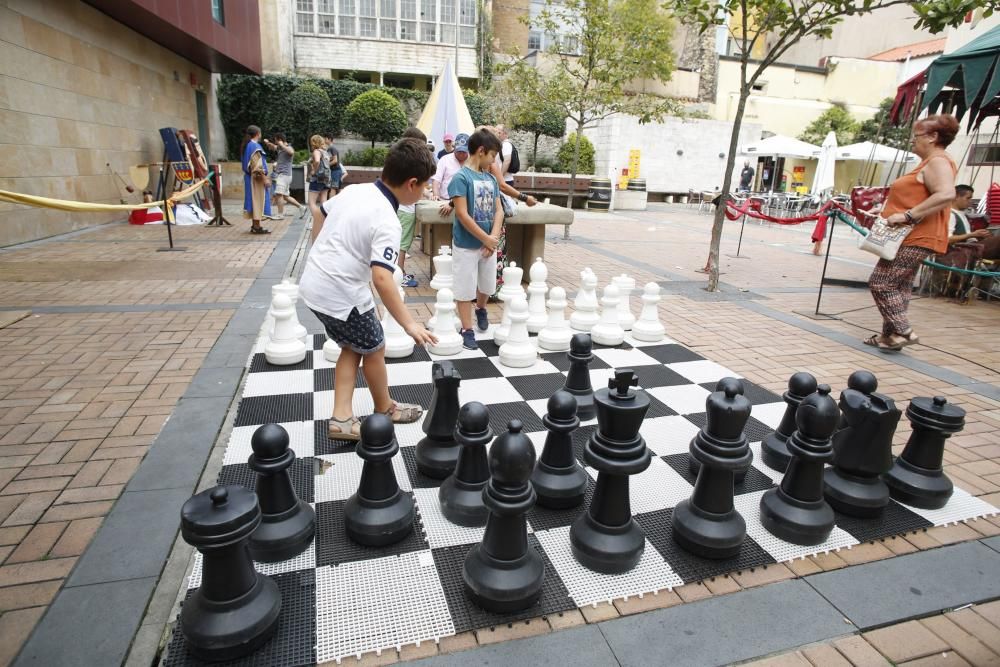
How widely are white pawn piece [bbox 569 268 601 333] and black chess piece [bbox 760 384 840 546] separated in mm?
2244

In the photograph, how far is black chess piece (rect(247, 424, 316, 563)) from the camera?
1833mm

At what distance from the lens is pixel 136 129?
11.5 m

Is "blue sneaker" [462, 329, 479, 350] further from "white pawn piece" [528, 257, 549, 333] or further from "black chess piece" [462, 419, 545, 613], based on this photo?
"black chess piece" [462, 419, 545, 613]

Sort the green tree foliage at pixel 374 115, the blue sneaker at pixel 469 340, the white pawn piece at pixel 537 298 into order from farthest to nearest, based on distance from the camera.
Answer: the green tree foliage at pixel 374 115 < the white pawn piece at pixel 537 298 < the blue sneaker at pixel 469 340

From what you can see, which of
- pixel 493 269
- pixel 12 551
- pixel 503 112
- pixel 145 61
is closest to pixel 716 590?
pixel 12 551

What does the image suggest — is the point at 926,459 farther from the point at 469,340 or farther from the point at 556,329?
the point at 469,340

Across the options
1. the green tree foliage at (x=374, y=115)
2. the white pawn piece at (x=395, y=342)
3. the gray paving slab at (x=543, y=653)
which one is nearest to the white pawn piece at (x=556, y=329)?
the white pawn piece at (x=395, y=342)

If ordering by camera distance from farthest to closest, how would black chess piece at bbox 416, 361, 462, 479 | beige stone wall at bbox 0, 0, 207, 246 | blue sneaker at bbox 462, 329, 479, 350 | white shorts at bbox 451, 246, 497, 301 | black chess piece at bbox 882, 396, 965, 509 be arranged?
beige stone wall at bbox 0, 0, 207, 246 → white shorts at bbox 451, 246, 497, 301 → blue sneaker at bbox 462, 329, 479, 350 → black chess piece at bbox 416, 361, 462, 479 → black chess piece at bbox 882, 396, 965, 509

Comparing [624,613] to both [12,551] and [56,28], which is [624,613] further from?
[56,28]

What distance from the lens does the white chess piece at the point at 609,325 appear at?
4.13 meters

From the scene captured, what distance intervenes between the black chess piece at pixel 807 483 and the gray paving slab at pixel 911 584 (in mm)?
161

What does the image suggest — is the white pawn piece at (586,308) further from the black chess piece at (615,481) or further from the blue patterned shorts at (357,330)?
the black chess piece at (615,481)

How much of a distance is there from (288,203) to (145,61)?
4.16 m

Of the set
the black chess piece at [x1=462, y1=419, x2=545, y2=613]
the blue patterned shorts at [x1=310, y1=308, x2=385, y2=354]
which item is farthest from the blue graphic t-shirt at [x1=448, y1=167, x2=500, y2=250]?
the black chess piece at [x1=462, y1=419, x2=545, y2=613]
